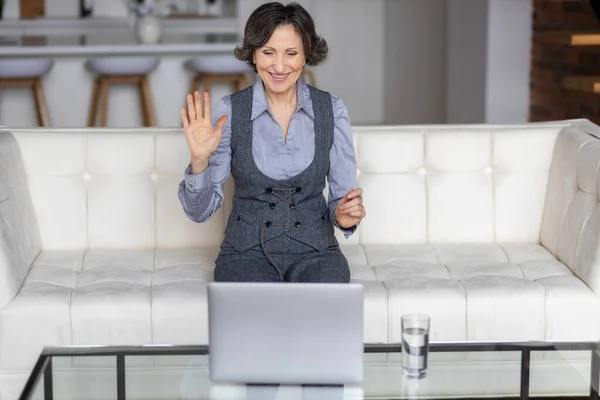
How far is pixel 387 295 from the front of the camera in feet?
9.61

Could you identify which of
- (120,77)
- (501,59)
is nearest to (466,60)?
(501,59)

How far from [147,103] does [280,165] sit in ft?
11.9

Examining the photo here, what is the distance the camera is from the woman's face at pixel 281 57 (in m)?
2.81

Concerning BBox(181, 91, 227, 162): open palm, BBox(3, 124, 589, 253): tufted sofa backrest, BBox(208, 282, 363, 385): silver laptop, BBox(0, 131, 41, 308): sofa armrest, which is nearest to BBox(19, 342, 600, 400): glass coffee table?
BBox(208, 282, 363, 385): silver laptop

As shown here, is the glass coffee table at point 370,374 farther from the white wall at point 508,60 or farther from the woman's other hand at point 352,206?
the white wall at point 508,60

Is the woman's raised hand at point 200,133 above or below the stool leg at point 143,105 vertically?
below

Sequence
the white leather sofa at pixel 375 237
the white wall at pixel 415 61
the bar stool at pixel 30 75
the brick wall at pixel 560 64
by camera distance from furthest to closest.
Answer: the white wall at pixel 415 61
the bar stool at pixel 30 75
the brick wall at pixel 560 64
the white leather sofa at pixel 375 237

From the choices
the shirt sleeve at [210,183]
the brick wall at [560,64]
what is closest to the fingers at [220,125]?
the shirt sleeve at [210,183]

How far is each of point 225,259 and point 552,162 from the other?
1.24m

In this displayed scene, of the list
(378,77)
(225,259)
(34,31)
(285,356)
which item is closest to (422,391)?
(285,356)

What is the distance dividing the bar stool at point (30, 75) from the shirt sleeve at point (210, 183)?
351 centimetres

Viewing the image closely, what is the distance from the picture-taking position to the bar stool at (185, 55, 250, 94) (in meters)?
6.32

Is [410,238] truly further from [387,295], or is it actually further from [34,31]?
[34,31]

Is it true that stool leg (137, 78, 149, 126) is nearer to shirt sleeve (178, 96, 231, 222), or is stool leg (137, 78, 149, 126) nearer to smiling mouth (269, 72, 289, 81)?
shirt sleeve (178, 96, 231, 222)
